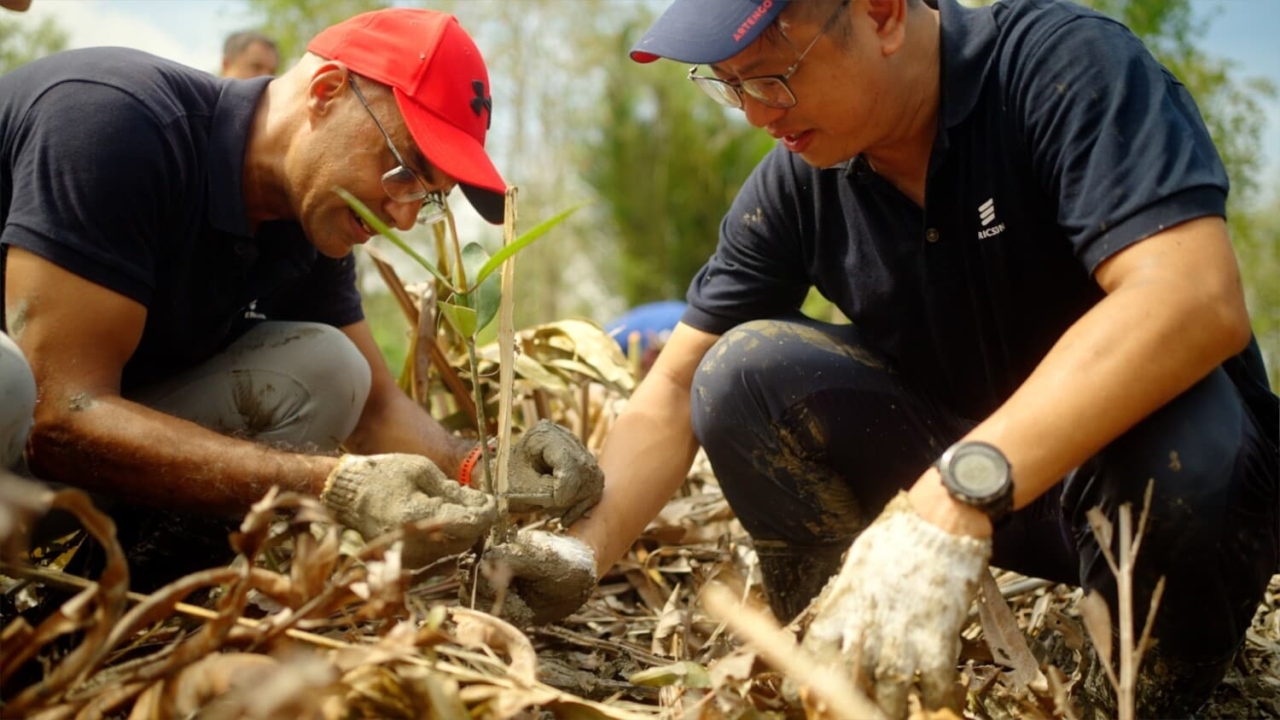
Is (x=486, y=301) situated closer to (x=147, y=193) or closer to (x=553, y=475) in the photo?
(x=553, y=475)

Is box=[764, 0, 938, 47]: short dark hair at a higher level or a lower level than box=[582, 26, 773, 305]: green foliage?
higher

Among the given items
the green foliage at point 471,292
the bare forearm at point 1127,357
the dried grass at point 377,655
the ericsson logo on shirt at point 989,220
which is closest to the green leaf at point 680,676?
the dried grass at point 377,655

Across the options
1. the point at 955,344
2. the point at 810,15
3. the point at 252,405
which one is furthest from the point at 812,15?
the point at 252,405

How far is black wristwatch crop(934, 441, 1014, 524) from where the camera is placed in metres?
1.63

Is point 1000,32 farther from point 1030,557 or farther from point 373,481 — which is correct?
point 373,481

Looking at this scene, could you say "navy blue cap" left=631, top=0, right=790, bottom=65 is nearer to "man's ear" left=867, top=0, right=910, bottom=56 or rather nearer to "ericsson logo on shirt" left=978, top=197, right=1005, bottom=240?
"man's ear" left=867, top=0, right=910, bottom=56

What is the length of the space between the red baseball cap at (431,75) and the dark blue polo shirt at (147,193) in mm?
290

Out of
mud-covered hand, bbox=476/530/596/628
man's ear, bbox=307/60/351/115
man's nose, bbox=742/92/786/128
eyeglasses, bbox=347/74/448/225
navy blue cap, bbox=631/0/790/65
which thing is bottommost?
mud-covered hand, bbox=476/530/596/628

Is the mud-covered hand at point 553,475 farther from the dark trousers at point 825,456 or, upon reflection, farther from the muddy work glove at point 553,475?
the dark trousers at point 825,456

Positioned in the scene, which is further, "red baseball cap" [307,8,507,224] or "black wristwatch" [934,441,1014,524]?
"red baseball cap" [307,8,507,224]

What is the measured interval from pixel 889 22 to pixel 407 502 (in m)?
1.43

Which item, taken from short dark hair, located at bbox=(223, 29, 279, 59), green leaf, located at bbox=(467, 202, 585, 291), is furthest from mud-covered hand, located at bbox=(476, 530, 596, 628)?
short dark hair, located at bbox=(223, 29, 279, 59)

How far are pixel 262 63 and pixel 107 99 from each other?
3755mm

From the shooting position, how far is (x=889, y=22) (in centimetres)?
221
